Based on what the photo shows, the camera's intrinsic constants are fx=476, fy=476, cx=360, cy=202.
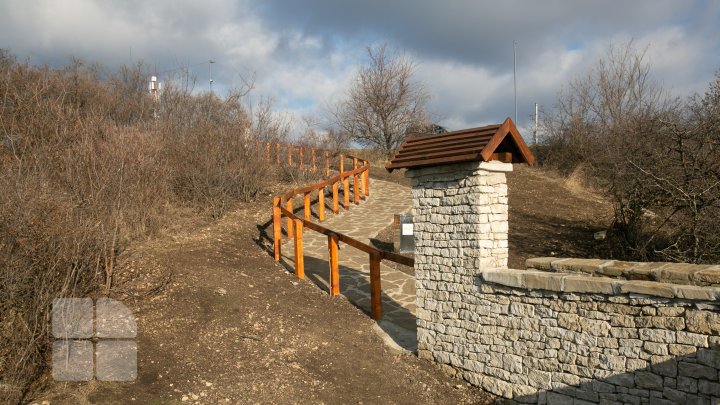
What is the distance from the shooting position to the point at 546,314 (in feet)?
16.0

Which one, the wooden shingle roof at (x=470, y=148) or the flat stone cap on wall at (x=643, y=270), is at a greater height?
the wooden shingle roof at (x=470, y=148)

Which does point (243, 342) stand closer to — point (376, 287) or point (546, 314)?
point (376, 287)

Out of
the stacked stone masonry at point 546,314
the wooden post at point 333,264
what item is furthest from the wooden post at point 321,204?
the stacked stone masonry at point 546,314

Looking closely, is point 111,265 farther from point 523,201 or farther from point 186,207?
point 523,201

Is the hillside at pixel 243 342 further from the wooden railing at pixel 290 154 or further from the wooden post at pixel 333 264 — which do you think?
the wooden railing at pixel 290 154

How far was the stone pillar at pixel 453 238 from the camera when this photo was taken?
5.36 metres

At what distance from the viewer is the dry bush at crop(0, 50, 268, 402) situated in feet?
15.1

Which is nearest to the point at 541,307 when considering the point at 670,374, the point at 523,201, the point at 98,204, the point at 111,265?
the point at 670,374

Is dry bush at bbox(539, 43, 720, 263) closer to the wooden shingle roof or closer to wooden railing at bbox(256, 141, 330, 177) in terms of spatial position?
the wooden shingle roof

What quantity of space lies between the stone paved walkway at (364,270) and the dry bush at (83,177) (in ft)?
9.11

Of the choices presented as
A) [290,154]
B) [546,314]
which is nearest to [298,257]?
[546,314]

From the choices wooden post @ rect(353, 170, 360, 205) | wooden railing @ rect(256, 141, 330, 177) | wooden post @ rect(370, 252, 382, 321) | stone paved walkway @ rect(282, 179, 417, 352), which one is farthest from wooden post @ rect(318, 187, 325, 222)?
wooden post @ rect(370, 252, 382, 321)

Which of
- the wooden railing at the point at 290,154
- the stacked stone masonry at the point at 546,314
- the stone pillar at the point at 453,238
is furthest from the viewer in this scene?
the wooden railing at the point at 290,154

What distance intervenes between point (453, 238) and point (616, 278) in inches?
68.1
